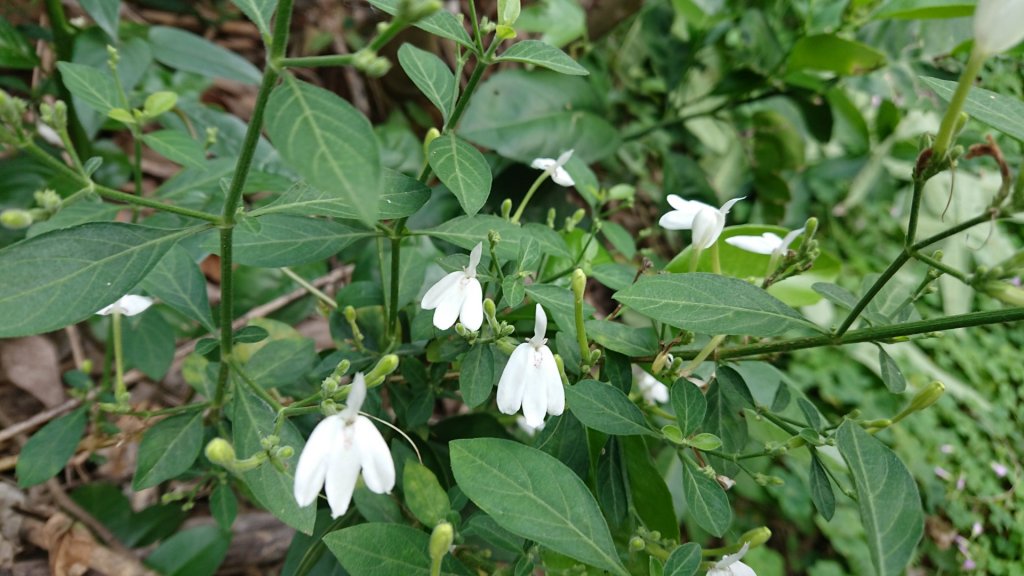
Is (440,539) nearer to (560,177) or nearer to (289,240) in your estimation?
(289,240)

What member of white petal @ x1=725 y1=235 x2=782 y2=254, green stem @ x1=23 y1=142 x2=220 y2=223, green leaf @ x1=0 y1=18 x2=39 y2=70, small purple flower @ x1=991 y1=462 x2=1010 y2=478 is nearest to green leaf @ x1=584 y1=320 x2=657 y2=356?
white petal @ x1=725 y1=235 x2=782 y2=254

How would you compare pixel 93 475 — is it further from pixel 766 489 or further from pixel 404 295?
pixel 766 489

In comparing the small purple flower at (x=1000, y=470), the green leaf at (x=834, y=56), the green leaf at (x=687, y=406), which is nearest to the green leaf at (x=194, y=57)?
the green leaf at (x=687, y=406)

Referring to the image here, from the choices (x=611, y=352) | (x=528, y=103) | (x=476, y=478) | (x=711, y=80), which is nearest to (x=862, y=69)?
(x=711, y=80)

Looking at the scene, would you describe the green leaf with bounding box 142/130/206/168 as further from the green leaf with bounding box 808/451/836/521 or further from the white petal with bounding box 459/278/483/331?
the green leaf with bounding box 808/451/836/521

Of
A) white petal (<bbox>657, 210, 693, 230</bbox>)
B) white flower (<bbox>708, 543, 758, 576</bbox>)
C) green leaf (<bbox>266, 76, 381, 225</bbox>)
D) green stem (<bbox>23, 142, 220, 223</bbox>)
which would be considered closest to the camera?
green leaf (<bbox>266, 76, 381, 225</bbox>)

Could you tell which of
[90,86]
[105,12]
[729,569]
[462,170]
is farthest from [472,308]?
[105,12]
